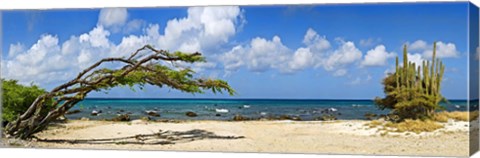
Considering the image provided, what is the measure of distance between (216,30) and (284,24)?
1.03 metres

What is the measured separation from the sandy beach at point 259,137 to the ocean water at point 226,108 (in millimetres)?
125

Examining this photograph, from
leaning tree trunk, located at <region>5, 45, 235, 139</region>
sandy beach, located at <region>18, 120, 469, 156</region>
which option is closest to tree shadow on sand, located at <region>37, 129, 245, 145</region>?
sandy beach, located at <region>18, 120, 469, 156</region>

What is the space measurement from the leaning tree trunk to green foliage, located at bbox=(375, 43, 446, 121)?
234 centimetres

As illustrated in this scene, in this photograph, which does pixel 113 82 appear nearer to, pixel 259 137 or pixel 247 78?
pixel 247 78

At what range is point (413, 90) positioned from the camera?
1563cm

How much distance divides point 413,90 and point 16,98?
6.03 meters

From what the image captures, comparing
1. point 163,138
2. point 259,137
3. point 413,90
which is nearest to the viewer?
point 413,90

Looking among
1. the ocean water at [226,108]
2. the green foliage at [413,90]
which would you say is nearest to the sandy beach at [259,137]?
the ocean water at [226,108]

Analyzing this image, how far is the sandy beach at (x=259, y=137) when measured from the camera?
50.5 feet

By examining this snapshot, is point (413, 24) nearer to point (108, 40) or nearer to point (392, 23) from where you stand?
point (392, 23)

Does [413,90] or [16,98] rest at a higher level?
[413,90]

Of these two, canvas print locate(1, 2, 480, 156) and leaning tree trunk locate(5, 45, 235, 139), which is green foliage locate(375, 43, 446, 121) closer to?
canvas print locate(1, 2, 480, 156)

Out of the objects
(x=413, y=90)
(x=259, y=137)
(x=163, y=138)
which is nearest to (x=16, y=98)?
(x=163, y=138)

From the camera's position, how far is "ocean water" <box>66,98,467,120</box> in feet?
52.0
